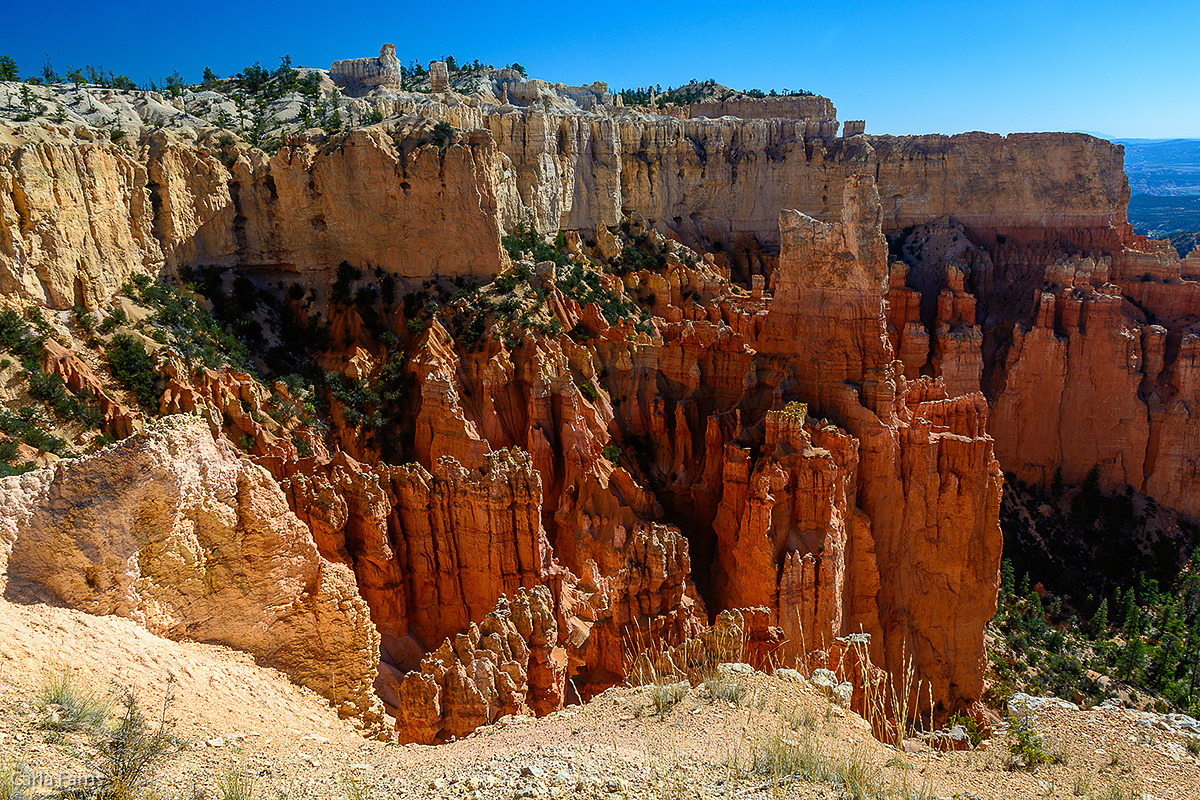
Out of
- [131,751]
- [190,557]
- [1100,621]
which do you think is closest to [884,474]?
[190,557]

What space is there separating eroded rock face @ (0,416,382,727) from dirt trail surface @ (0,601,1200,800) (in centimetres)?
42

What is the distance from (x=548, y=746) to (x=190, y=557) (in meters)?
5.98

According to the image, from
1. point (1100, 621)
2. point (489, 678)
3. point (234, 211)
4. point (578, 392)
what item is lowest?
point (1100, 621)

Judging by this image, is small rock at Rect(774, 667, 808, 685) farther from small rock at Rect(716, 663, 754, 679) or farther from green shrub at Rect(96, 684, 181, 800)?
green shrub at Rect(96, 684, 181, 800)

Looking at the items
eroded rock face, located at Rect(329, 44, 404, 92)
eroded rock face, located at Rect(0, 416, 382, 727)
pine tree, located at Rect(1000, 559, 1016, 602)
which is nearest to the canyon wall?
eroded rock face, located at Rect(329, 44, 404, 92)

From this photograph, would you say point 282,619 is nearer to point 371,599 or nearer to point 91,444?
point 371,599

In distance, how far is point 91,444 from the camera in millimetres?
23359

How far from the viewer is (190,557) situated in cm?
1098

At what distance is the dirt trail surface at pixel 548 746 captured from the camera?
7.54m

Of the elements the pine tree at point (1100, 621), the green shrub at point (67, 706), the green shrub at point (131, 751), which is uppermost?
the green shrub at point (67, 706)

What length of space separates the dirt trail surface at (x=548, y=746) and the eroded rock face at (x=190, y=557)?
0.42m

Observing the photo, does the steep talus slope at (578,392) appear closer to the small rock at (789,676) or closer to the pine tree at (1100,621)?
the small rock at (789,676)

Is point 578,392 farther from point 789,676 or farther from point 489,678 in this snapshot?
point 789,676

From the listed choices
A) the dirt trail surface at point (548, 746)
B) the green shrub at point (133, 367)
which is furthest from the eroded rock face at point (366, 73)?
the dirt trail surface at point (548, 746)
